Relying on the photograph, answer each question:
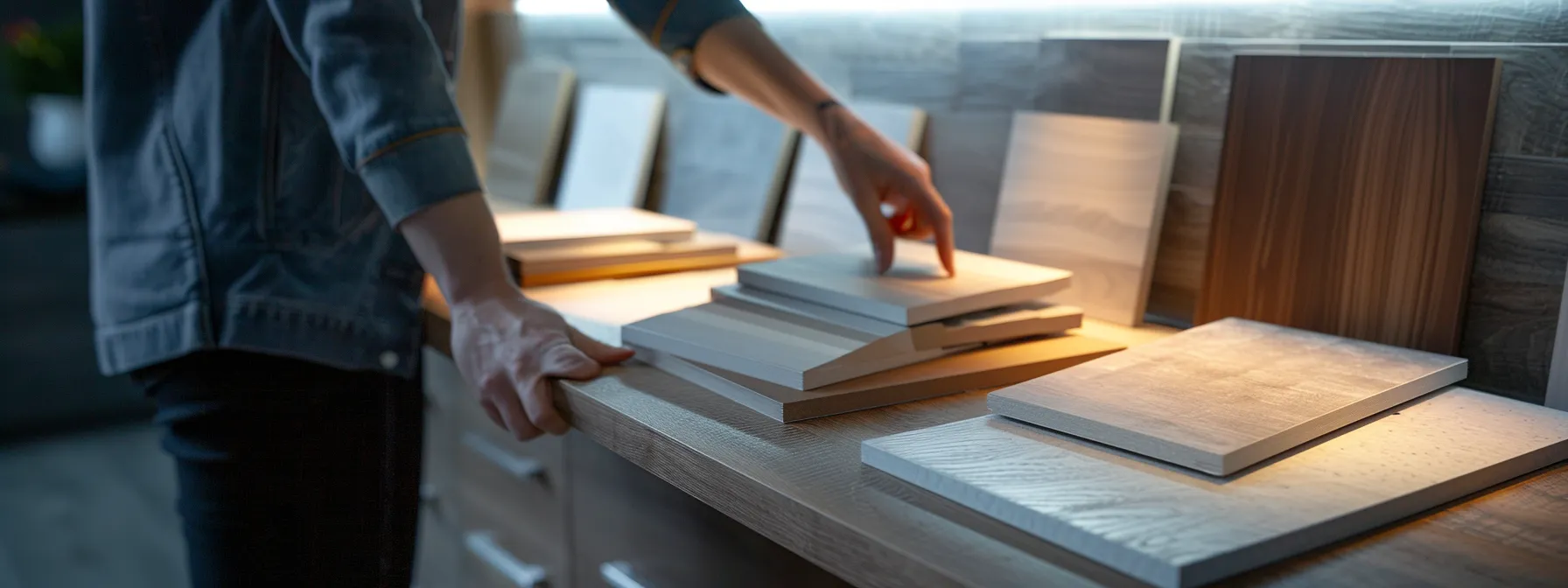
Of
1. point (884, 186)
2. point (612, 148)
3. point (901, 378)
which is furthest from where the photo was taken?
point (612, 148)

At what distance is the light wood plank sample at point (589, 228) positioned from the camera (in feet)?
4.56

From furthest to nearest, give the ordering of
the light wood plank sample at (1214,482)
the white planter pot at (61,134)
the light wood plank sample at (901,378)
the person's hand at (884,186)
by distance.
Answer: the white planter pot at (61,134) < the person's hand at (884,186) < the light wood plank sample at (901,378) < the light wood plank sample at (1214,482)

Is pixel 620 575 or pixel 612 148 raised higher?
pixel 612 148

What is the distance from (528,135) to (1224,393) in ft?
4.77

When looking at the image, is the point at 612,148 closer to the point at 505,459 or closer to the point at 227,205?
the point at 505,459

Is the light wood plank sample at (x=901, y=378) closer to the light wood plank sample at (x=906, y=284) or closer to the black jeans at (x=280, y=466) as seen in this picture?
the light wood plank sample at (x=906, y=284)

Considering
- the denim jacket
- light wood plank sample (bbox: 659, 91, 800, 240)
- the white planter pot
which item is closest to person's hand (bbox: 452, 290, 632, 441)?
the denim jacket

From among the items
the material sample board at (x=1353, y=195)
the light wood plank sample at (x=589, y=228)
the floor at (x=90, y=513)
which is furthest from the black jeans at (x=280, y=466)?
the floor at (x=90, y=513)

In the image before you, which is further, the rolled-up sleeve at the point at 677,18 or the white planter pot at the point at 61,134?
the white planter pot at the point at 61,134

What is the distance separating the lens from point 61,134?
3375mm

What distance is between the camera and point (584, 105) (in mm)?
1890

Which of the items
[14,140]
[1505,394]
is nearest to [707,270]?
[1505,394]

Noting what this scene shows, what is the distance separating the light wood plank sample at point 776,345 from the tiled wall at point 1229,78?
36 cm

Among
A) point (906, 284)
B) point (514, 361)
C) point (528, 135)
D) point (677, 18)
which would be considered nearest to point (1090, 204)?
point (906, 284)
